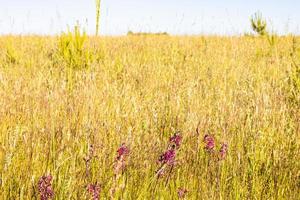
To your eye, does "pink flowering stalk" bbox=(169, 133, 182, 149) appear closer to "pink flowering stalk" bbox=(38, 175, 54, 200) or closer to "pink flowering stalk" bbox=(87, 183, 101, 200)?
"pink flowering stalk" bbox=(87, 183, 101, 200)

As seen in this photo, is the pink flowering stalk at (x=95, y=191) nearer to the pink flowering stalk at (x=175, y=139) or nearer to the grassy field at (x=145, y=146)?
the grassy field at (x=145, y=146)

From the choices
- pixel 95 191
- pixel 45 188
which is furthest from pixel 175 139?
pixel 45 188

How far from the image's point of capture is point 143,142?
2.46 m

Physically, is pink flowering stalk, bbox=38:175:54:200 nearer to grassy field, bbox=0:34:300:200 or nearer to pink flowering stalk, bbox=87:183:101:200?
grassy field, bbox=0:34:300:200

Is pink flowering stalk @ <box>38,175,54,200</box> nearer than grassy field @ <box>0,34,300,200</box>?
A: Yes

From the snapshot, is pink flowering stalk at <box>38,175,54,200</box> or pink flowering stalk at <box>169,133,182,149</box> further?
pink flowering stalk at <box>169,133,182,149</box>

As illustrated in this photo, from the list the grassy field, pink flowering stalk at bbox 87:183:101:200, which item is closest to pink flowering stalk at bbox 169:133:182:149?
the grassy field

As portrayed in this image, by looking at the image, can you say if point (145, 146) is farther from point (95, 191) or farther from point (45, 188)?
point (45, 188)

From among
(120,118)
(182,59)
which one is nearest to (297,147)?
(120,118)

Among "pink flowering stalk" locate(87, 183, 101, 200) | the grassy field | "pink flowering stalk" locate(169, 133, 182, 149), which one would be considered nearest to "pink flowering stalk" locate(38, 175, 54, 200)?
the grassy field

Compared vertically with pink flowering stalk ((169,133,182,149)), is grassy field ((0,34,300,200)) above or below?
below

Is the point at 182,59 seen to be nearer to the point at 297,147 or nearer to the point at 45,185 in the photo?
the point at 297,147

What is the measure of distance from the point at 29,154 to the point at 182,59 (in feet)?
17.2

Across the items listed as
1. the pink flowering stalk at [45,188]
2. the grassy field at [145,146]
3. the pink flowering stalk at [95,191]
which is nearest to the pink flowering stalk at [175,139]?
the grassy field at [145,146]
